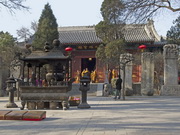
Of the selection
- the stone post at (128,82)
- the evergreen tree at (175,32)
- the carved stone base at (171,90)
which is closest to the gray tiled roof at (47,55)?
the stone post at (128,82)

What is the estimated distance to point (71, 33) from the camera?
34.6 metres

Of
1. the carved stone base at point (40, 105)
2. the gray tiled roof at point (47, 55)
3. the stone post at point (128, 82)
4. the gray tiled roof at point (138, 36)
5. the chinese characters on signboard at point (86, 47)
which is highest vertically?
the gray tiled roof at point (138, 36)

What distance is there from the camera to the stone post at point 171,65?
20.1 meters

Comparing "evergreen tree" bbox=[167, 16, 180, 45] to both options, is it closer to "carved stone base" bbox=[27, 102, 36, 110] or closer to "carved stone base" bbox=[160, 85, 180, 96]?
"carved stone base" bbox=[160, 85, 180, 96]

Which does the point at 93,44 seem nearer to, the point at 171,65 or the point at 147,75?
the point at 147,75

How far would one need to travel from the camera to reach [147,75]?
2052cm

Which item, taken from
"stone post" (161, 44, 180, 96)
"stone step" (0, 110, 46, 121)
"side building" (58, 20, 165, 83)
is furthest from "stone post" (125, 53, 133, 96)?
"stone step" (0, 110, 46, 121)

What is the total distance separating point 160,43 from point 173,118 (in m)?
21.9

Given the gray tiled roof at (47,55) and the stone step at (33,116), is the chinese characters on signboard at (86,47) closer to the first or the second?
the gray tiled roof at (47,55)

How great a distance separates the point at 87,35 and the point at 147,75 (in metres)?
14.7

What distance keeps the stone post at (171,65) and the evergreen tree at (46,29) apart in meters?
11.7

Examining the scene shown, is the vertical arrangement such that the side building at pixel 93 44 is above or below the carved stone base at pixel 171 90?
above

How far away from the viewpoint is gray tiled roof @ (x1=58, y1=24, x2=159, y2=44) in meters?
30.4

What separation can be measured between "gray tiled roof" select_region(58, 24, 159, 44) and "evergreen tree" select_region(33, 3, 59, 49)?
12.2 ft
